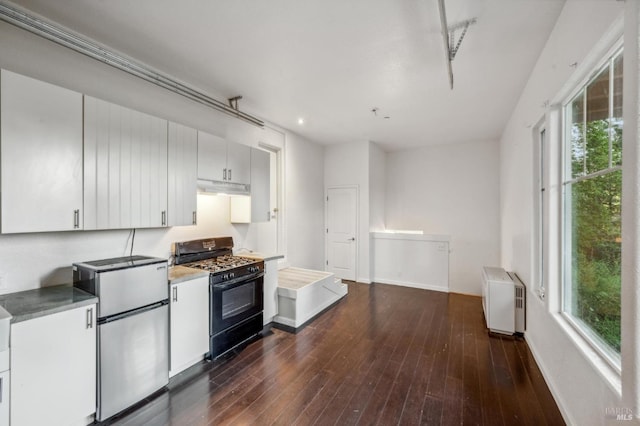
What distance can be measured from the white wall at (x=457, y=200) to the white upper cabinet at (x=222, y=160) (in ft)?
13.4

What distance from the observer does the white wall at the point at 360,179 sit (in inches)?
222

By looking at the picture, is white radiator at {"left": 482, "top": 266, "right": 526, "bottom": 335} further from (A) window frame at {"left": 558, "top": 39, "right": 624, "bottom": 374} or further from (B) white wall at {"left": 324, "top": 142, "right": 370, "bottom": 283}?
(B) white wall at {"left": 324, "top": 142, "right": 370, "bottom": 283}

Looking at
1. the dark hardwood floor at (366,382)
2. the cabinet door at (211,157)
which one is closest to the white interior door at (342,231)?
the dark hardwood floor at (366,382)

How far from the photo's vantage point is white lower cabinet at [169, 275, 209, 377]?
2.42 metres

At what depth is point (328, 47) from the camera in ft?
8.04

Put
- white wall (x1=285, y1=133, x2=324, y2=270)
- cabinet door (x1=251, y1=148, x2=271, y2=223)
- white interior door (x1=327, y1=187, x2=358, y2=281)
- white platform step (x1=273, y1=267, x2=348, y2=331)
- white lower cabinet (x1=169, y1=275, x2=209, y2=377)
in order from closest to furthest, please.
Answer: white lower cabinet (x1=169, y1=275, x2=209, y2=377) < white platform step (x1=273, y1=267, x2=348, y2=331) < cabinet door (x1=251, y1=148, x2=271, y2=223) < white wall (x1=285, y1=133, x2=324, y2=270) < white interior door (x1=327, y1=187, x2=358, y2=281)

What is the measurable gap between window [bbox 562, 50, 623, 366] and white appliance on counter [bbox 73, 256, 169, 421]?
3191 millimetres

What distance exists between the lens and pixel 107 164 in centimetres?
222

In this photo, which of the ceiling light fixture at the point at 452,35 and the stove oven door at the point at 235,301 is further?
the stove oven door at the point at 235,301

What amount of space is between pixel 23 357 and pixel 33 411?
0.36 metres

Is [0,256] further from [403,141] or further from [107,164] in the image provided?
[403,141]

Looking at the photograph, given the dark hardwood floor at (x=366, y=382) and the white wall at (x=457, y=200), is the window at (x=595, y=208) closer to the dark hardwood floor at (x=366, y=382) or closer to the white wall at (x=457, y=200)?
the dark hardwood floor at (x=366, y=382)

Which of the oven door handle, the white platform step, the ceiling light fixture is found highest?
the ceiling light fixture

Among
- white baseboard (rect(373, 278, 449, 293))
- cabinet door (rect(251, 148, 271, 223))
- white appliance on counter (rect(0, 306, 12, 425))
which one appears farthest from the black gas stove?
white baseboard (rect(373, 278, 449, 293))
